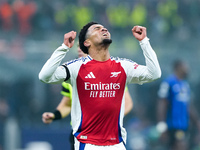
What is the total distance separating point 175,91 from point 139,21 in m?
5.71

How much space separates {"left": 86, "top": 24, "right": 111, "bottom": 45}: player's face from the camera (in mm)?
5312

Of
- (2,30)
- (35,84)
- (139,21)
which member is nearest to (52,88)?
(35,84)

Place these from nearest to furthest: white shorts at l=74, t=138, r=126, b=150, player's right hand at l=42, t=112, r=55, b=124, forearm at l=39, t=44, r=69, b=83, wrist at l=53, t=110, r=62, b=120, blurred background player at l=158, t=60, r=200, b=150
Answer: forearm at l=39, t=44, r=69, b=83 → white shorts at l=74, t=138, r=126, b=150 → player's right hand at l=42, t=112, r=55, b=124 → wrist at l=53, t=110, r=62, b=120 → blurred background player at l=158, t=60, r=200, b=150

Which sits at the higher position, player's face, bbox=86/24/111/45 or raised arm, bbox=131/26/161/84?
player's face, bbox=86/24/111/45

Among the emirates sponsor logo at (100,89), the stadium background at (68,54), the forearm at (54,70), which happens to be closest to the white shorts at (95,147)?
the emirates sponsor logo at (100,89)

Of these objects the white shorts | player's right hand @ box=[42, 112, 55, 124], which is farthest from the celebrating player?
player's right hand @ box=[42, 112, 55, 124]

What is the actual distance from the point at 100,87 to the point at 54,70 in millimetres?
477

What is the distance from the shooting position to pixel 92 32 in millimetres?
5406

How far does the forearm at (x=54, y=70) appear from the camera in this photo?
16.6 ft

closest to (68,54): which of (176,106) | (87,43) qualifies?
(176,106)

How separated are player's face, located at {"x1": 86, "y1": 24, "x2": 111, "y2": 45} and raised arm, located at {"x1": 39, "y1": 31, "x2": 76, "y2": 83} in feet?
0.97

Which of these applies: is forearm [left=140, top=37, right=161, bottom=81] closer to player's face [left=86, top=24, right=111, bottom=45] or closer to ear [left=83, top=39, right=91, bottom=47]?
player's face [left=86, top=24, right=111, bottom=45]

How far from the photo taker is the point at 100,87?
5.23 meters

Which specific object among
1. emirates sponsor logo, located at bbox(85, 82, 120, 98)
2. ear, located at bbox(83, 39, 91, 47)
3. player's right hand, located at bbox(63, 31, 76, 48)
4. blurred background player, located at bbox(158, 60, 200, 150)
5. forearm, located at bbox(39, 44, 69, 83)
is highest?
player's right hand, located at bbox(63, 31, 76, 48)
